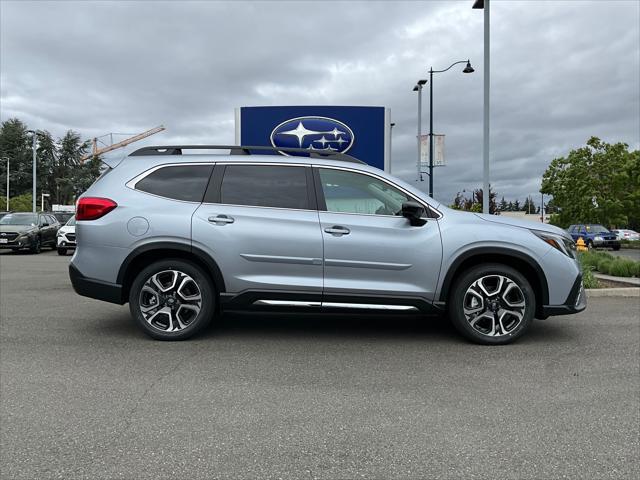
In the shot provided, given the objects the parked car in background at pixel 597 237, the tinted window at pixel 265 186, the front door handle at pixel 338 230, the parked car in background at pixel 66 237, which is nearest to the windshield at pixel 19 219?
the parked car in background at pixel 66 237

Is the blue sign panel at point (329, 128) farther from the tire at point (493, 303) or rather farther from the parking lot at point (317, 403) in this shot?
the tire at point (493, 303)

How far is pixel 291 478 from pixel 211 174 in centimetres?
351

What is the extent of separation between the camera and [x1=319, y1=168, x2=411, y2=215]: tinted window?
525 centimetres

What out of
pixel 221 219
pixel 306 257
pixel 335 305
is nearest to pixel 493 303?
pixel 335 305

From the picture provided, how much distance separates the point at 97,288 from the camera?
17.1 ft

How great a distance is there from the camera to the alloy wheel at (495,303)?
16.7 ft

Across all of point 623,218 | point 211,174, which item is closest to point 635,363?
point 211,174

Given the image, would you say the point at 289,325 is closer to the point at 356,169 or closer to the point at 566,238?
the point at 356,169

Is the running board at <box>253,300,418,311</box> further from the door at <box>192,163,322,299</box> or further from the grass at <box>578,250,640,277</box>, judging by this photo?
the grass at <box>578,250,640,277</box>

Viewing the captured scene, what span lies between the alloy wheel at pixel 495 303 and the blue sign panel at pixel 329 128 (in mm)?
5581

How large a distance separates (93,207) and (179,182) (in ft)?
2.85

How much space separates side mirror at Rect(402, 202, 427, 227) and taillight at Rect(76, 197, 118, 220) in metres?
2.86

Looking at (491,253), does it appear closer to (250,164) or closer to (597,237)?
(250,164)

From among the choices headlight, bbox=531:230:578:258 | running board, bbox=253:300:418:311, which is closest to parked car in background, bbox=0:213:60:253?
running board, bbox=253:300:418:311
